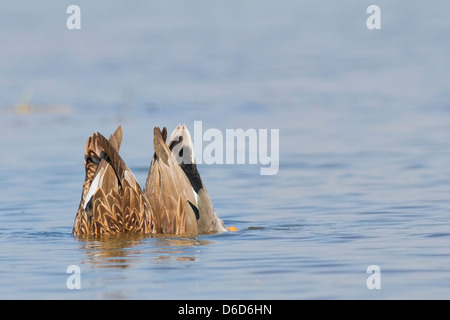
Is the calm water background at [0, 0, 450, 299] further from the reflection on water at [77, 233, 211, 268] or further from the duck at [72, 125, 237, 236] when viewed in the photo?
the duck at [72, 125, 237, 236]

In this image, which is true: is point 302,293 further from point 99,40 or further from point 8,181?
point 99,40

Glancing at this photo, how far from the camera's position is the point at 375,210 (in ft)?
39.8

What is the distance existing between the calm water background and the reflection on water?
0.09 ft

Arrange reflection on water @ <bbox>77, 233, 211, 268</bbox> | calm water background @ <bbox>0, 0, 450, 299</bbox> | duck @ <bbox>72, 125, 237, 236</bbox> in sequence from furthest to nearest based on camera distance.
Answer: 1. duck @ <bbox>72, 125, 237, 236</bbox>
2. reflection on water @ <bbox>77, 233, 211, 268</bbox>
3. calm water background @ <bbox>0, 0, 450, 299</bbox>

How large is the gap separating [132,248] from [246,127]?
8.87 m

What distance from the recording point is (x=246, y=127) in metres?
18.6

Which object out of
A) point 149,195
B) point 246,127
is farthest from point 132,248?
point 246,127

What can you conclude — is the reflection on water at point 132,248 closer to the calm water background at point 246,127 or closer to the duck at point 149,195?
the calm water background at point 246,127

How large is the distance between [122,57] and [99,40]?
332 cm

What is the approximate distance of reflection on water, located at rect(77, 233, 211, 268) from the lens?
9.35 m

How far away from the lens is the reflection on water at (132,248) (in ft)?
30.7

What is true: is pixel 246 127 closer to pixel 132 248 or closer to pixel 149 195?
pixel 149 195

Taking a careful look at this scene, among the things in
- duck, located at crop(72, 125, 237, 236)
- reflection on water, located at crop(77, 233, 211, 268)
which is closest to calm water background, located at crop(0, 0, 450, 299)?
reflection on water, located at crop(77, 233, 211, 268)

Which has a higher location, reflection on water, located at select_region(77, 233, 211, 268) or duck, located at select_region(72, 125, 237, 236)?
duck, located at select_region(72, 125, 237, 236)
